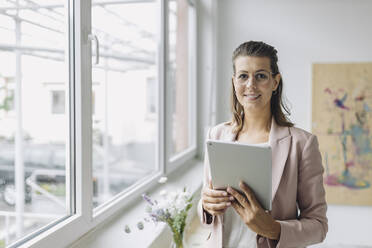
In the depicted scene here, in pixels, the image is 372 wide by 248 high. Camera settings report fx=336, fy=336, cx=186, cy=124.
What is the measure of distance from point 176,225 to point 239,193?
0.89 feet

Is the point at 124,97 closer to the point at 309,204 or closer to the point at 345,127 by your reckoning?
the point at 345,127

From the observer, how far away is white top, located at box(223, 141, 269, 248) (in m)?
1.12

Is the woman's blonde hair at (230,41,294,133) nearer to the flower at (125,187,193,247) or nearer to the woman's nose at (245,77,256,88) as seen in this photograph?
the woman's nose at (245,77,256,88)

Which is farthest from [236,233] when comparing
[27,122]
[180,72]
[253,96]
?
[27,122]

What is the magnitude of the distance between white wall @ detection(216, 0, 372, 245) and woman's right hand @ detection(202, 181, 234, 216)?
222 centimetres

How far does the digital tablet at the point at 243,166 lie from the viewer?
909 mm

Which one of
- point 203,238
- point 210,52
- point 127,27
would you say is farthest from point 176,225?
point 127,27

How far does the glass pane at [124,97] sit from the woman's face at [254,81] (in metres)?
1.20

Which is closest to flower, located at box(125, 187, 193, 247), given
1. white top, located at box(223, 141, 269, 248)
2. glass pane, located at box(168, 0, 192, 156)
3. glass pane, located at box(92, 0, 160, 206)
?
white top, located at box(223, 141, 269, 248)

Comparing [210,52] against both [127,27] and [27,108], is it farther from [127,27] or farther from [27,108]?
[27,108]

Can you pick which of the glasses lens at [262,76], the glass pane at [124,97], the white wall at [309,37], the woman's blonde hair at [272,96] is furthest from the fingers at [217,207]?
the white wall at [309,37]

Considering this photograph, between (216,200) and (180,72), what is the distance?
2.12 meters

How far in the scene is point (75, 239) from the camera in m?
1.20

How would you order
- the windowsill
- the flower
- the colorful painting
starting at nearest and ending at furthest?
1. the flower
2. the windowsill
3. the colorful painting
